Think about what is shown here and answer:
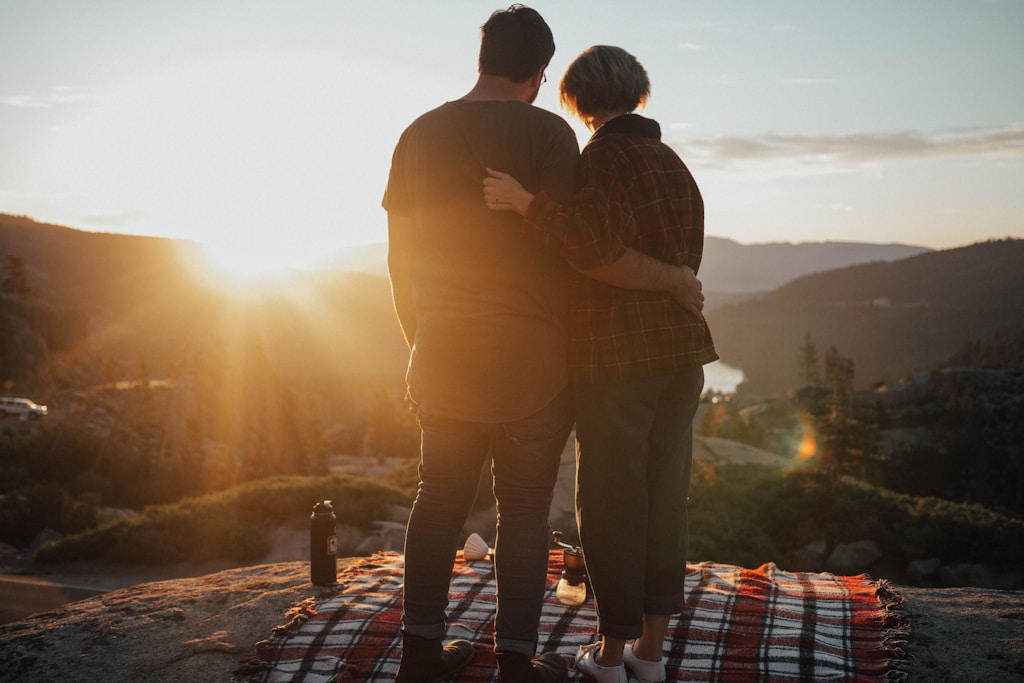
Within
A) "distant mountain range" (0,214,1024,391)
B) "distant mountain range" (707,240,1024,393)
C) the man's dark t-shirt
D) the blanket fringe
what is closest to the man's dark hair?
the man's dark t-shirt

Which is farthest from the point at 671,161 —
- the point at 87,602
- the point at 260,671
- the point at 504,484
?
the point at 87,602

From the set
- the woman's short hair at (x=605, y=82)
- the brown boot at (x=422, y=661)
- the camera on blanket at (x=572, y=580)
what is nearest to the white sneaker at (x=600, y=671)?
the brown boot at (x=422, y=661)

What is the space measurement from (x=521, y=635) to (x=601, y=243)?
1.39 meters

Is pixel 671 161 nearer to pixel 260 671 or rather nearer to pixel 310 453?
pixel 260 671

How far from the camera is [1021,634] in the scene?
349cm

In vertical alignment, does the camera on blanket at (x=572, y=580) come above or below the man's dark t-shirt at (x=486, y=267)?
below

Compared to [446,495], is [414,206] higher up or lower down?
higher up

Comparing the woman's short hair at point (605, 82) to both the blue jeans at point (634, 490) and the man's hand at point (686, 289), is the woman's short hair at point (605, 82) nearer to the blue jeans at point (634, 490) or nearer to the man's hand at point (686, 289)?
the man's hand at point (686, 289)

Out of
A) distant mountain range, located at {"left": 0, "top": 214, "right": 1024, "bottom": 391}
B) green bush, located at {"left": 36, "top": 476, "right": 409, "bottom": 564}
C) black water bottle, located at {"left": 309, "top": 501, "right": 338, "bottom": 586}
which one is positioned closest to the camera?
black water bottle, located at {"left": 309, "top": 501, "right": 338, "bottom": 586}

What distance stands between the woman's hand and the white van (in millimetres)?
18844

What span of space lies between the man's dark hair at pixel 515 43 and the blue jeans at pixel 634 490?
1.09 metres

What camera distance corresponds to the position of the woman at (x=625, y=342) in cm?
251

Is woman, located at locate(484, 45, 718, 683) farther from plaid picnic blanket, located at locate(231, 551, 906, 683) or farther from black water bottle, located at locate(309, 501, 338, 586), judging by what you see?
black water bottle, located at locate(309, 501, 338, 586)

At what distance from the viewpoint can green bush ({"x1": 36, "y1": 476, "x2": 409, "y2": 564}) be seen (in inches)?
268
